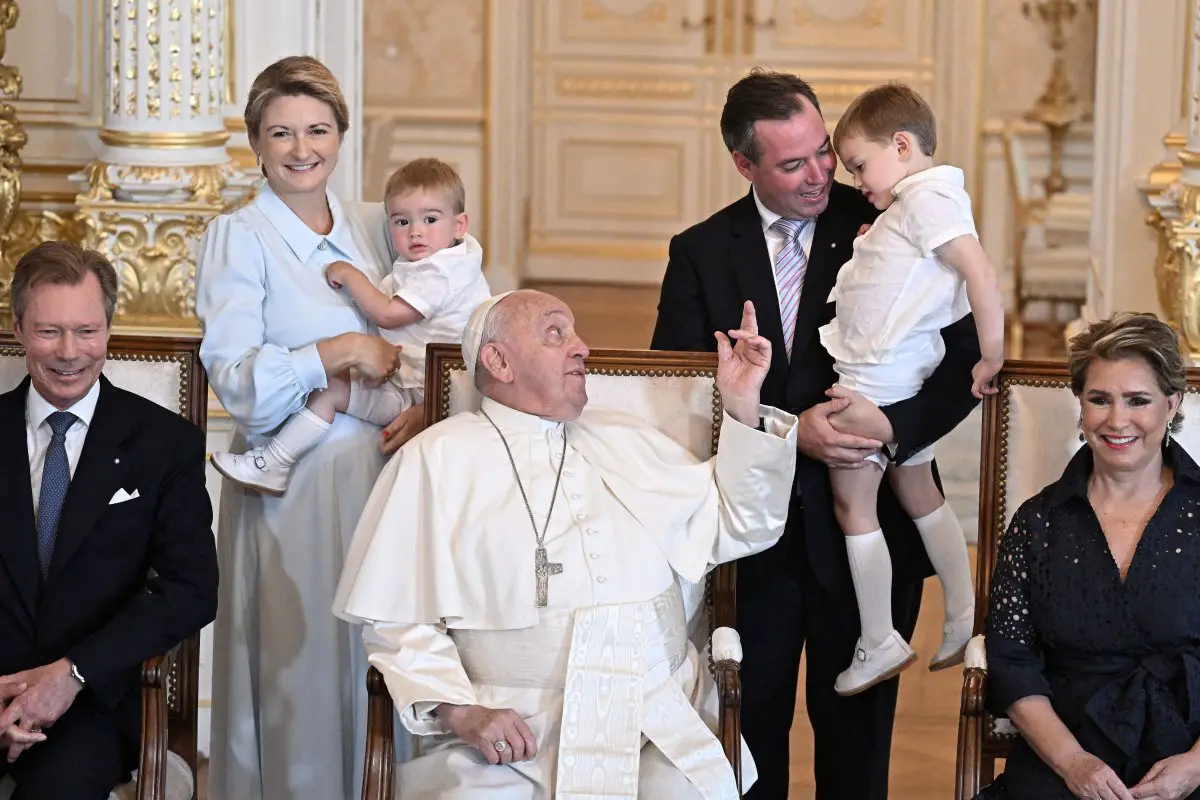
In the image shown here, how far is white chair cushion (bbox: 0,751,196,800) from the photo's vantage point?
3.33 metres

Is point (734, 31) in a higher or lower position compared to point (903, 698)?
higher

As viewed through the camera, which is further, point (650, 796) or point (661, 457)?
point (661, 457)

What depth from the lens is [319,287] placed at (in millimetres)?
3814

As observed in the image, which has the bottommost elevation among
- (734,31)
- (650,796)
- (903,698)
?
(903,698)

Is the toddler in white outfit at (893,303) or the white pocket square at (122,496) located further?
the toddler in white outfit at (893,303)

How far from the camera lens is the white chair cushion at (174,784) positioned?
3.33 metres

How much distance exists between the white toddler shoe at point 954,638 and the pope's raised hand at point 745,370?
0.74 meters

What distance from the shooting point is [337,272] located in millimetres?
3793

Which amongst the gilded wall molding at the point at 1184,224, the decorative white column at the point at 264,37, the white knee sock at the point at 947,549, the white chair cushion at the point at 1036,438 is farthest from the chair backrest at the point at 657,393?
the gilded wall molding at the point at 1184,224

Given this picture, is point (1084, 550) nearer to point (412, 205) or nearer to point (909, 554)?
point (909, 554)

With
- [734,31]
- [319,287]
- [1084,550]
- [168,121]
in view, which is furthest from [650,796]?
[734,31]

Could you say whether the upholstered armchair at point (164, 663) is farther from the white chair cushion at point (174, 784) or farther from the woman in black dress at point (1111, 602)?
the woman in black dress at point (1111, 602)

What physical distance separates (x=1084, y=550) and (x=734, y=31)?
7.95m

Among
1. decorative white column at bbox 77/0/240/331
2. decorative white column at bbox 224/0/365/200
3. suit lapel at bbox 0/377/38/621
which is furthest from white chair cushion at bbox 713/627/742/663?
decorative white column at bbox 224/0/365/200
